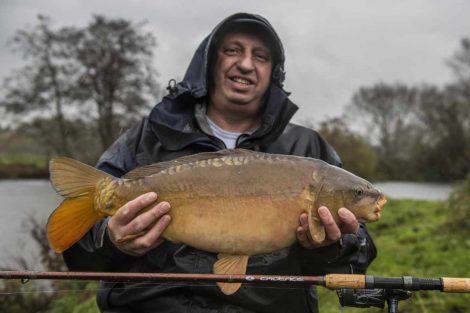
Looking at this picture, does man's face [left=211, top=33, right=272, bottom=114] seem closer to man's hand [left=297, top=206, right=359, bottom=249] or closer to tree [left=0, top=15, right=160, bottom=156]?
man's hand [left=297, top=206, right=359, bottom=249]

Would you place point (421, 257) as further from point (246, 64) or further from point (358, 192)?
point (358, 192)

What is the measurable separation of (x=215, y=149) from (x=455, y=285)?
118cm

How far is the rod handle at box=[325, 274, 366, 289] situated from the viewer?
1777mm

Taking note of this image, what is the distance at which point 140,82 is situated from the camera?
1193 cm

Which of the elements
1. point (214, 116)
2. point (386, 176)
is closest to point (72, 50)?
point (214, 116)

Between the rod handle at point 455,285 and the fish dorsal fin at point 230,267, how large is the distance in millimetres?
724

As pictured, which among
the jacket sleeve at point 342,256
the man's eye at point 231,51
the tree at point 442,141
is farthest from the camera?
the tree at point 442,141

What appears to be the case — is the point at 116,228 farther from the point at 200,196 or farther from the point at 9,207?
the point at 9,207

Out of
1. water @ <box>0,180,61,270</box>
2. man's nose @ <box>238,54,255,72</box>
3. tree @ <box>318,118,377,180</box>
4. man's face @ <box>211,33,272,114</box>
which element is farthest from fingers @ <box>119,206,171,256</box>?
tree @ <box>318,118,377,180</box>

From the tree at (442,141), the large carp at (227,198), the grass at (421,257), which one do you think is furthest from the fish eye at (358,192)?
the tree at (442,141)

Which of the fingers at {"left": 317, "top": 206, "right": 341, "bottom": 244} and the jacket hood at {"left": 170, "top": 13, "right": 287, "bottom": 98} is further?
the jacket hood at {"left": 170, "top": 13, "right": 287, "bottom": 98}

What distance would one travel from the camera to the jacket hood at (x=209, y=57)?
100 inches

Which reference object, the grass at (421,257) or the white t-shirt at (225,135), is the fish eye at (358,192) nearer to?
the white t-shirt at (225,135)

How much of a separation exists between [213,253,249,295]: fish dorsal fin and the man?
0.21 m
